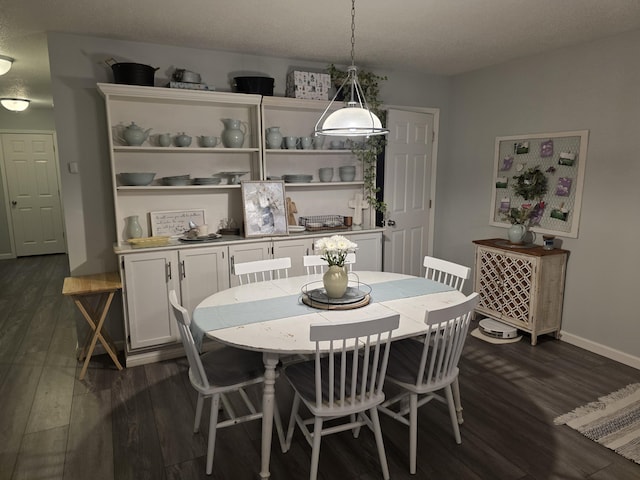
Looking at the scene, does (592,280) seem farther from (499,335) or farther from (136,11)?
(136,11)

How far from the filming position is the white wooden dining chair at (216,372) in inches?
78.9

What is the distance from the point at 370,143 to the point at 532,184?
4.95ft

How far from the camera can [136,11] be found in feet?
8.88

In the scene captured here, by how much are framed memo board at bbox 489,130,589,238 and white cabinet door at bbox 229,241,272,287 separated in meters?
2.34

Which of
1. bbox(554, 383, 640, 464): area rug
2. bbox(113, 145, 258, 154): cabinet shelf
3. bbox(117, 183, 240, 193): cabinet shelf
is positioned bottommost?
bbox(554, 383, 640, 464): area rug

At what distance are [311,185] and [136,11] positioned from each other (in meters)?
1.94

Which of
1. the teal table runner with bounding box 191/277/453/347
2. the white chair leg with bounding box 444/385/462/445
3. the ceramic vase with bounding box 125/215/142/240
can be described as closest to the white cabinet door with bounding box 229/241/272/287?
the ceramic vase with bounding box 125/215/142/240

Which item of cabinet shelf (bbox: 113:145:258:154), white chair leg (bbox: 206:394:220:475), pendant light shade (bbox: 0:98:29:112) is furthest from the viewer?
pendant light shade (bbox: 0:98:29:112)

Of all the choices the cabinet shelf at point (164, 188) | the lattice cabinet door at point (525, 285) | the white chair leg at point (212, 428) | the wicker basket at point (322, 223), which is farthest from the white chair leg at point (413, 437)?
the cabinet shelf at point (164, 188)

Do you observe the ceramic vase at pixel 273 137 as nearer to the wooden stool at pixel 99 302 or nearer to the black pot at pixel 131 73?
the black pot at pixel 131 73

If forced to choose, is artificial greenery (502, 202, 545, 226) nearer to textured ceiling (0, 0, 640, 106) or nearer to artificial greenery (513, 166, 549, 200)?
artificial greenery (513, 166, 549, 200)

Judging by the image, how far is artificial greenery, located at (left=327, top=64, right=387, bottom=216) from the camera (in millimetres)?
3965

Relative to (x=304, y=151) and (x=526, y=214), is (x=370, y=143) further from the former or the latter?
(x=526, y=214)

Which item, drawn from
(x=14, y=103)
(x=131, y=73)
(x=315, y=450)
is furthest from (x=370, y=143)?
(x=14, y=103)
